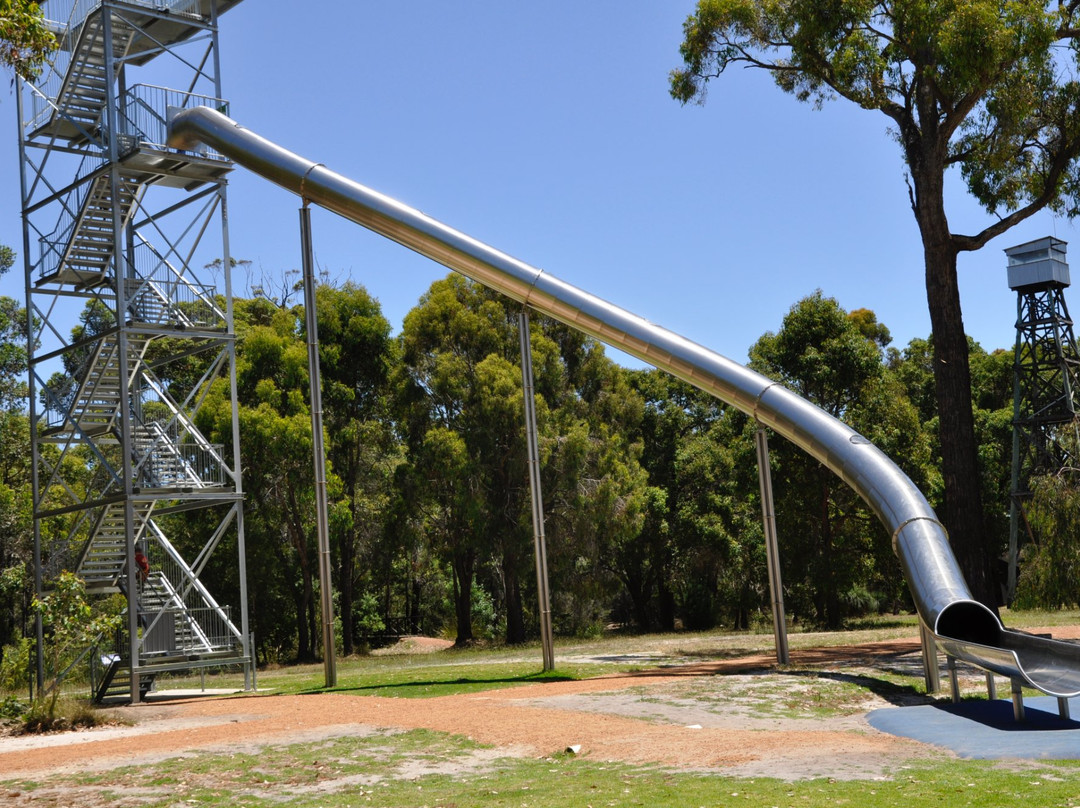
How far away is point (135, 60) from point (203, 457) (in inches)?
402

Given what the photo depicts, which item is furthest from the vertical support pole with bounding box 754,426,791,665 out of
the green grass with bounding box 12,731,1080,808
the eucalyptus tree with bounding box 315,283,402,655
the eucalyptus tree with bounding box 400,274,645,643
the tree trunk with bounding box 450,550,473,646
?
the eucalyptus tree with bounding box 315,283,402,655

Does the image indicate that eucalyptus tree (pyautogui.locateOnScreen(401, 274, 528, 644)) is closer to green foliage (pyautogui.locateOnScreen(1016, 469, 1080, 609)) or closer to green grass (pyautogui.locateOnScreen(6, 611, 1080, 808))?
green foliage (pyautogui.locateOnScreen(1016, 469, 1080, 609))

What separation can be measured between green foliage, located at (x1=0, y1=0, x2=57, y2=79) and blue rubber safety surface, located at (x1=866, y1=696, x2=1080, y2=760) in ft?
37.4

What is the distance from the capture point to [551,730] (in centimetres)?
1220

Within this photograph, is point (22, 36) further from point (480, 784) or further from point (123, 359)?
point (123, 359)

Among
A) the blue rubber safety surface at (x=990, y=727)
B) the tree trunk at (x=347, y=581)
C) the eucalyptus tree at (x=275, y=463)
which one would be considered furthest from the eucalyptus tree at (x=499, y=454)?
the blue rubber safety surface at (x=990, y=727)

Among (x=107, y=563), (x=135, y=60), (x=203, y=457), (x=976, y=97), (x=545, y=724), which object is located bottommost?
(x=545, y=724)

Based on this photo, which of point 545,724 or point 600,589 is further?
point 600,589

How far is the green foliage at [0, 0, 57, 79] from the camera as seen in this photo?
10.8m

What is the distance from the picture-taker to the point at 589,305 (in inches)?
776

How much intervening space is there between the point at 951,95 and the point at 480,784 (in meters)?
17.8

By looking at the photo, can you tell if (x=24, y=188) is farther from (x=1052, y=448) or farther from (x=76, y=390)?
(x=1052, y=448)

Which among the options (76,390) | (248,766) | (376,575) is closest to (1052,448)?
(376,575)

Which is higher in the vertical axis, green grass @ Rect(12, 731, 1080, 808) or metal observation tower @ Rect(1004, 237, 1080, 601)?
metal observation tower @ Rect(1004, 237, 1080, 601)
